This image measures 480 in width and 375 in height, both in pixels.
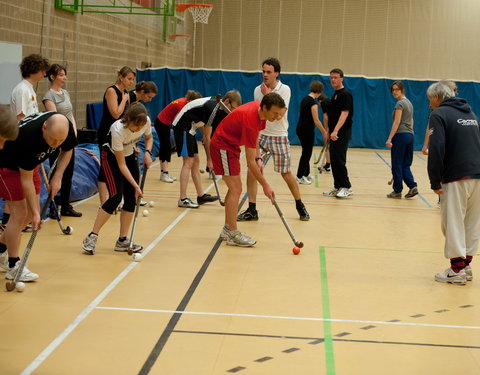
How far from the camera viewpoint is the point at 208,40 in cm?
2364

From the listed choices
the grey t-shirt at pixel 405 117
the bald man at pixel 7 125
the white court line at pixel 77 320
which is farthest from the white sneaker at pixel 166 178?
the bald man at pixel 7 125

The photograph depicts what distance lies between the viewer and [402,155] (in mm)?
10219

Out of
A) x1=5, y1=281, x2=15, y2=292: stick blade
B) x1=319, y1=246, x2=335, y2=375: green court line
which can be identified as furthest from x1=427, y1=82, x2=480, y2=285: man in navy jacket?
x1=5, y1=281, x2=15, y2=292: stick blade

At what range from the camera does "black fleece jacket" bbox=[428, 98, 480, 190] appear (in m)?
5.60

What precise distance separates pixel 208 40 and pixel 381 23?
18.8ft

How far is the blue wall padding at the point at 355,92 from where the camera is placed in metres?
19.0

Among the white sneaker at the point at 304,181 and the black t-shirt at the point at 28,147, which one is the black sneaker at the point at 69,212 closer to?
the black t-shirt at the point at 28,147

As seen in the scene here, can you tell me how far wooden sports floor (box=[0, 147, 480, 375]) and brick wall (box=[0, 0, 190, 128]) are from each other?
3.94 meters

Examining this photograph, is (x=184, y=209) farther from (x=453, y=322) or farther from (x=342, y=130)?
(x=453, y=322)

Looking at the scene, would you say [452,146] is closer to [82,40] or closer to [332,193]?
[332,193]

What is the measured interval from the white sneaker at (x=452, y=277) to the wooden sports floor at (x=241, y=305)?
0.20ft

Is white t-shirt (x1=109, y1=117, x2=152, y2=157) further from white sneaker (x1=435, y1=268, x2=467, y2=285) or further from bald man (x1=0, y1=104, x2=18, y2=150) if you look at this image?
white sneaker (x1=435, y1=268, x2=467, y2=285)

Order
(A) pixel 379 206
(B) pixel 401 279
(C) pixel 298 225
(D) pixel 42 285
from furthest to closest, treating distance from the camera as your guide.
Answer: (A) pixel 379 206, (C) pixel 298 225, (B) pixel 401 279, (D) pixel 42 285

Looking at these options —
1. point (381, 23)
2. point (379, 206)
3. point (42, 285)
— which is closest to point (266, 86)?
point (379, 206)
